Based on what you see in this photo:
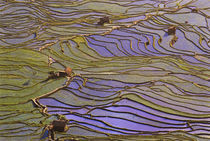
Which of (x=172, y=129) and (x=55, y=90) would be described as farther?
(x=55, y=90)

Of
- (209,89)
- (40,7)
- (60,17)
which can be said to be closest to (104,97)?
(209,89)

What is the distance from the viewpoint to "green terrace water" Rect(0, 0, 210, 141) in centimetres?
713

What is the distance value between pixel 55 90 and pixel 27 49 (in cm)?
210

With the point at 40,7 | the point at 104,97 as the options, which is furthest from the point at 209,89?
the point at 40,7

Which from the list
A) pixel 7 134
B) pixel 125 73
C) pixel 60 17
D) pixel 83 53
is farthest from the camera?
pixel 60 17

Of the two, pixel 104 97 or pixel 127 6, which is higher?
pixel 127 6

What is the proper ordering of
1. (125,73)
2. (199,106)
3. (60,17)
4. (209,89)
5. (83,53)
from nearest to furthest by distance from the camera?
(199,106)
(209,89)
(125,73)
(83,53)
(60,17)

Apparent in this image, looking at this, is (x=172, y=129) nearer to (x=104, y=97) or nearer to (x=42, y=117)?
(x=104, y=97)

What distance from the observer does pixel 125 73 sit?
8672mm

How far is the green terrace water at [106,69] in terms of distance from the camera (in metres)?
7.13

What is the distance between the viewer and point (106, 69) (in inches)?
351

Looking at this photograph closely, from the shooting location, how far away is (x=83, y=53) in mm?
9586

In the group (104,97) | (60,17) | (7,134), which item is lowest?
(7,134)

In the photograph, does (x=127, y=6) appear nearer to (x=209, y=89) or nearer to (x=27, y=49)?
(x=27, y=49)
